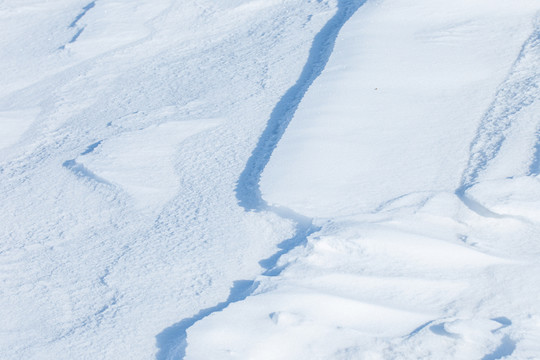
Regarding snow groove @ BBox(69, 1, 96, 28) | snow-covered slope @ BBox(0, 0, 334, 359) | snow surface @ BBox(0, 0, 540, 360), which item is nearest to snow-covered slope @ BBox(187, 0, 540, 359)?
snow surface @ BBox(0, 0, 540, 360)

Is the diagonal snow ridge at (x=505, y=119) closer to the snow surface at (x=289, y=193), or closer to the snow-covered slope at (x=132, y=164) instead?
the snow surface at (x=289, y=193)

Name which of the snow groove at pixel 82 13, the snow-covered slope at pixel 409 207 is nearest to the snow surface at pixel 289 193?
the snow-covered slope at pixel 409 207

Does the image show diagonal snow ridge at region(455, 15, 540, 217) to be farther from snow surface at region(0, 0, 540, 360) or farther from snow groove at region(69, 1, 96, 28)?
snow groove at region(69, 1, 96, 28)

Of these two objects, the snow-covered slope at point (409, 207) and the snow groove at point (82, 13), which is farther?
the snow groove at point (82, 13)

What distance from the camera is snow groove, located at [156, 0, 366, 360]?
72.1 inches

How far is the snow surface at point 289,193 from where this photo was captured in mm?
1725

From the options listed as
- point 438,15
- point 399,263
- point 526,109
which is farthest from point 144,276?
point 438,15

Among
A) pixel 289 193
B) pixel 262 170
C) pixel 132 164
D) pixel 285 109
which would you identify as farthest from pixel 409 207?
pixel 132 164

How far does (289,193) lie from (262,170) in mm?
267

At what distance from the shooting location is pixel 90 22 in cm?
445

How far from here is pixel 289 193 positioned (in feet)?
7.35

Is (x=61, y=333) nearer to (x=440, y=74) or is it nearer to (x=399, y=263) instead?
(x=399, y=263)

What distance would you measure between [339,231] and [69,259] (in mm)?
847

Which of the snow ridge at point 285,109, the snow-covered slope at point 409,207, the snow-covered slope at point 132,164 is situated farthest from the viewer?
the snow ridge at point 285,109
